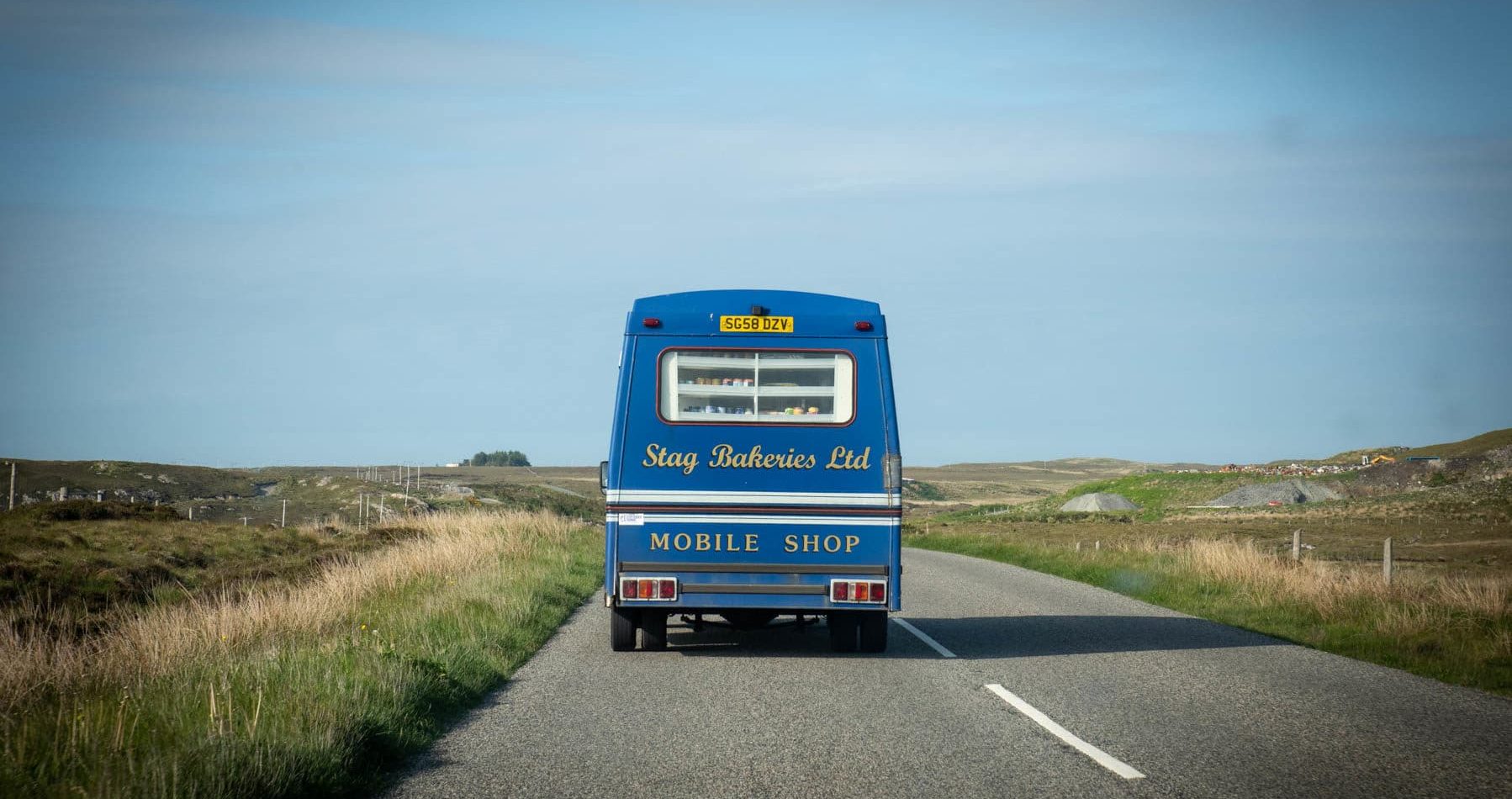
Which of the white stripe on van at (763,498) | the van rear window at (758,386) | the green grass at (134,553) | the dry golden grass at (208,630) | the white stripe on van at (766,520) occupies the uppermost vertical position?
the van rear window at (758,386)

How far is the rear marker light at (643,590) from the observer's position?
1068cm

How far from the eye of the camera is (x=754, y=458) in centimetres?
1094

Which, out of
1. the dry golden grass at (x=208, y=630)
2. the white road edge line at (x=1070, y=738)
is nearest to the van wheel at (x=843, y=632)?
the white road edge line at (x=1070, y=738)

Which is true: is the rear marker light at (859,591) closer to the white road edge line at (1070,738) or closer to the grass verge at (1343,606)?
the white road edge line at (1070,738)

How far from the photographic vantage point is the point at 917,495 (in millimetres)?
153625

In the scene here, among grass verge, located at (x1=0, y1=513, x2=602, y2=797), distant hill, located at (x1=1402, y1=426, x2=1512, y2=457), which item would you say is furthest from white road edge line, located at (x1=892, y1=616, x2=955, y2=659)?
distant hill, located at (x1=1402, y1=426, x2=1512, y2=457)

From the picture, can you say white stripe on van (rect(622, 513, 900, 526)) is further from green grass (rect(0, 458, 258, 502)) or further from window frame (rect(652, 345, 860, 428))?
green grass (rect(0, 458, 258, 502))

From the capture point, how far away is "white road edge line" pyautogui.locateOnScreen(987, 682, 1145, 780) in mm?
6672

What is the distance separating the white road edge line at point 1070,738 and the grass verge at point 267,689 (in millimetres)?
4000

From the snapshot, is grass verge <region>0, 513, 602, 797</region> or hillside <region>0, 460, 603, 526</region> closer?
grass verge <region>0, 513, 602, 797</region>

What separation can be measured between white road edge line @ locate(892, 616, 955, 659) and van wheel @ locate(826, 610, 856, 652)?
35.1 inches

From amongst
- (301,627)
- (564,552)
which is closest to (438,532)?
(564,552)

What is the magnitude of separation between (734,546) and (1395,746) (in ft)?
18.0

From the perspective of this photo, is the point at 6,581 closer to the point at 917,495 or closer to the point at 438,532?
the point at 438,532
